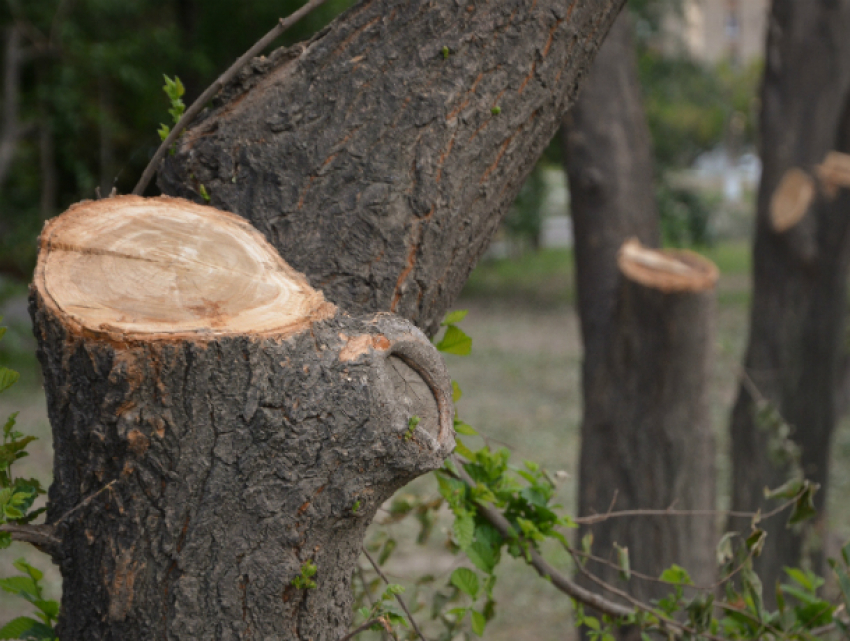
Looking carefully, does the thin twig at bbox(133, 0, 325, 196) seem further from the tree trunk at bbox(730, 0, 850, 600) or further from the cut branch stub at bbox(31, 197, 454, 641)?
the tree trunk at bbox(730, 0, 850, 600)

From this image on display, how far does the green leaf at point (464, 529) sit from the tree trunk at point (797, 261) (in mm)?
2589

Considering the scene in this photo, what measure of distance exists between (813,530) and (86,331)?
3.68m

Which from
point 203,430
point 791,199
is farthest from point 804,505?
point 791,199

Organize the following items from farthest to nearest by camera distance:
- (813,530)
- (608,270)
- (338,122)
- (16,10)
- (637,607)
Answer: (16,10)
(813,530)
(608,270)
(637,607)
(338,122)

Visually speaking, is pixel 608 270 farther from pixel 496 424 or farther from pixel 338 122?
pixel 496 424

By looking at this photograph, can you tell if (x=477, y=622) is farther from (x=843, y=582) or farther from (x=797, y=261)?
(x=797, y=261)

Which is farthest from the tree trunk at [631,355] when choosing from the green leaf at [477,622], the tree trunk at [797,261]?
the green leaf at [477,622]

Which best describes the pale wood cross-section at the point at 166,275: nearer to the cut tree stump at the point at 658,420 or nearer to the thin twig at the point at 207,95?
the thin twig at the point at 207,95

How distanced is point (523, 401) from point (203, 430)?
7.59 meters

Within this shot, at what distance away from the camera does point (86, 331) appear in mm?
1092

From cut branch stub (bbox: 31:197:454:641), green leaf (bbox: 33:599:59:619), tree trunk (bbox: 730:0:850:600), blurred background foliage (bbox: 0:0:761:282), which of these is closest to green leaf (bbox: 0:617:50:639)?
green leaf (bbox: 33:599:59:619)

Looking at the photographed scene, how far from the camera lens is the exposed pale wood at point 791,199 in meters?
3.68

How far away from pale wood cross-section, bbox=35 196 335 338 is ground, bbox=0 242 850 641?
28.9 inches

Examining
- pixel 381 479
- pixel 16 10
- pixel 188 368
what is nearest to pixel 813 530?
pixel 381 479
